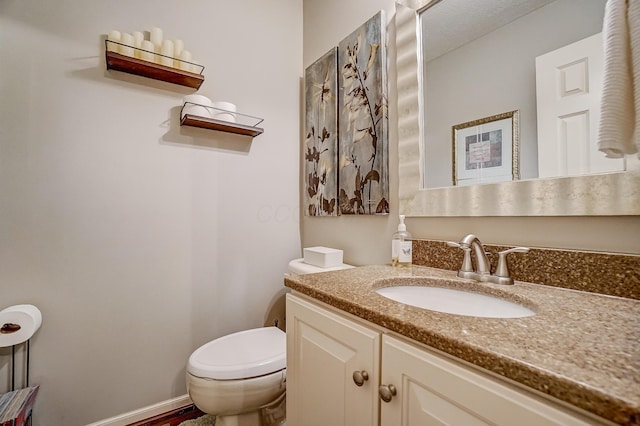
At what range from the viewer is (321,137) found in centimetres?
165

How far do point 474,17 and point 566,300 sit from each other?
981mm

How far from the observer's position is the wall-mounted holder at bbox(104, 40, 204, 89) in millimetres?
1218

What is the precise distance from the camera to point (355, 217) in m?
1.45

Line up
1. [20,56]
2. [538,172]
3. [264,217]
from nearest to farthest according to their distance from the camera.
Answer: [538,172]
[20,56]
[264,217]

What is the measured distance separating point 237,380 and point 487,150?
4.12ft

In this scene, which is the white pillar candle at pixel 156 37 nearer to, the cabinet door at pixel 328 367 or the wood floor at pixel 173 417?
the cabinet door at pixel 328 367

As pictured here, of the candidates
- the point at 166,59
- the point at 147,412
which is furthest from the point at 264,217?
the point at 147,412

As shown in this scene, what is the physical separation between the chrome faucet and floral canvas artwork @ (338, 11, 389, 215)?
43 centimetres

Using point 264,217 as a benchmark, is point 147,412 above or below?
below

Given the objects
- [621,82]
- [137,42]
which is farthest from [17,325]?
[621,82]

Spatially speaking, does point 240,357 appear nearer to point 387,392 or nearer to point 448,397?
point 387,392

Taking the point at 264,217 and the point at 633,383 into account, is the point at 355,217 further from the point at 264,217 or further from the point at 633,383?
the point at 633,383

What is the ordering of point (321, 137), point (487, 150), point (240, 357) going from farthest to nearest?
1. point (321, 137)
2. point (240, 357)
3. point (487, 150)

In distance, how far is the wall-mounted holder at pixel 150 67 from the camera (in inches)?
47.9
